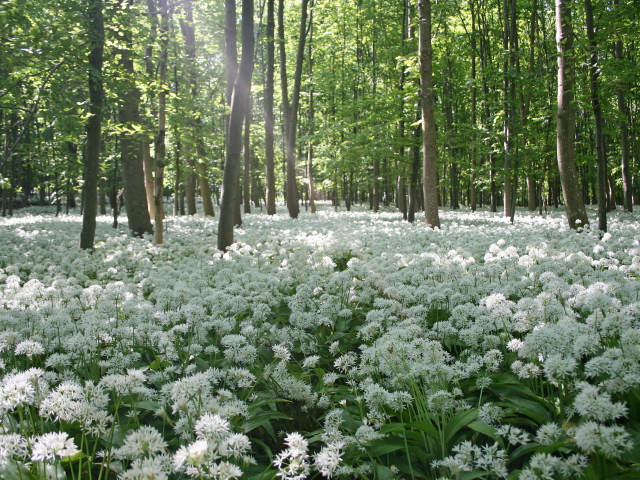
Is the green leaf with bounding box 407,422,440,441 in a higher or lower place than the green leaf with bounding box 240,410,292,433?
higher

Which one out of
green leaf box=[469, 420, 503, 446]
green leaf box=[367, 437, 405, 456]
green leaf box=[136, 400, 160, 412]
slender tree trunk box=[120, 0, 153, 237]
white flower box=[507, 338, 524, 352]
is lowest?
green leaf box=[367, 437, 405, 456]

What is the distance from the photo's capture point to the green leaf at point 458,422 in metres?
2.48

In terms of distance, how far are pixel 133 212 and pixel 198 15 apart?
16.4m

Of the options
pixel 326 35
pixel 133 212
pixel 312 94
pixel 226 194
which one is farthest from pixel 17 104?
pixel 326 35

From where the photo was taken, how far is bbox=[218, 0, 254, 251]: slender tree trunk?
946cm

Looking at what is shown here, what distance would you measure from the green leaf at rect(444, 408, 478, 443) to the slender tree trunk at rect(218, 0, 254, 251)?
7.66 meters

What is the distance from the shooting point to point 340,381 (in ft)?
12.3

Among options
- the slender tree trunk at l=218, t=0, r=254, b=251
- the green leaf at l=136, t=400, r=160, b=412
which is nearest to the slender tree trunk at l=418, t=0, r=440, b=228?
the slender tree trunk at l=218, t=0, r=254, b=251

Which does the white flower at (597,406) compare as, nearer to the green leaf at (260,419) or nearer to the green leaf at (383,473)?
the green leaf at (383,473)

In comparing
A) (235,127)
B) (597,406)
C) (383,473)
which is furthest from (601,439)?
(235,127)

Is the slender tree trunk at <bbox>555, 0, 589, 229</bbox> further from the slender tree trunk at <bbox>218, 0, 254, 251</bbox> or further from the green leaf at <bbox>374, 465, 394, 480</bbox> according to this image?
the green leaf at <bbox>374, 465, 394, 480</bbox>

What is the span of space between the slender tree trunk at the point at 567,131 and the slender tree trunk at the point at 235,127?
26.6 ft

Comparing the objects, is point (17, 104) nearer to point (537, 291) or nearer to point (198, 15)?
point (537, 291)

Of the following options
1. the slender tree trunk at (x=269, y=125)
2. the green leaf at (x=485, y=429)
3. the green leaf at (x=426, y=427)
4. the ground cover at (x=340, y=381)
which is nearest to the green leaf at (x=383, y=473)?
the ground cover at (x=340, y=381)
